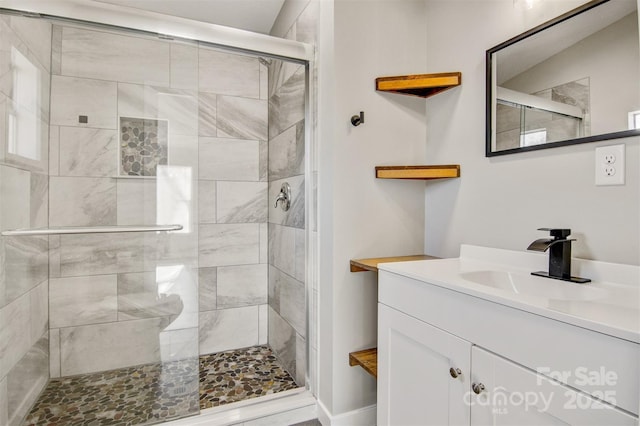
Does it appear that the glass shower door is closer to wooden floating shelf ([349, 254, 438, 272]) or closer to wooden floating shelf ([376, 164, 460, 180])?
wooden floating shelf ([349, 254, 438, 272])

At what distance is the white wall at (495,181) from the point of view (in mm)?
1063

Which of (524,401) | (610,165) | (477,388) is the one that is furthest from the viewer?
(610,165)

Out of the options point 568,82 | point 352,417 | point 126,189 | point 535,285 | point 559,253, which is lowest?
point 352,417

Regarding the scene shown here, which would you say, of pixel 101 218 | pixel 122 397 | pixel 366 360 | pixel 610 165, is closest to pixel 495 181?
pixel 610 165

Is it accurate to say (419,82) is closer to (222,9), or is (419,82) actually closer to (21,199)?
(222,9)

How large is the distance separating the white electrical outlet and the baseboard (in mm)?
1357

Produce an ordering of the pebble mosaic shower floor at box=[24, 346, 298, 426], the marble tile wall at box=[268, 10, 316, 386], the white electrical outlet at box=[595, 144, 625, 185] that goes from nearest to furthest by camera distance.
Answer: the white electrical outlet at box=[595, 144, 625, 185] → the pebble mosaic shower floor at box=[24, 346, 298, 426] → the marble tile wall at box=[268, 10, 316, 386]

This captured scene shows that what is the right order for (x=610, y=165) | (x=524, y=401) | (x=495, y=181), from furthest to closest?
(x=495, y=181) < (x=610, y=165) < (x=524, y=401)

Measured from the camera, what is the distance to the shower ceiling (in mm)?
2197

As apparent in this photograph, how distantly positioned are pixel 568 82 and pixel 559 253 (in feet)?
1.94

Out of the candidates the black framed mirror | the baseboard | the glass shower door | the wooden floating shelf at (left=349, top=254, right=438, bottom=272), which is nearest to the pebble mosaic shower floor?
the glass shower door

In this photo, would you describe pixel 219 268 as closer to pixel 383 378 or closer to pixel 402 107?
pixel 383 378

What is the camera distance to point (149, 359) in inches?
62.6

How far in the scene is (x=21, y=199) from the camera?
1.48 metres
